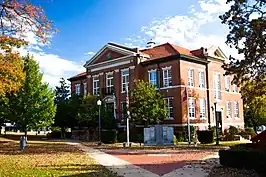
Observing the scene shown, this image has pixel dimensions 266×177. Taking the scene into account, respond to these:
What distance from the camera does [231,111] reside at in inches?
1980

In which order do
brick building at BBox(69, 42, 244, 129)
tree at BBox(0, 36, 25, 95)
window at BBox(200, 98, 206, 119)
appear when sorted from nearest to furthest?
tree at BBox(0, 36, 25, 95)
brick building at BBox(69, 42, 244, 129)
window at BBox(200, 98, 206, 119)

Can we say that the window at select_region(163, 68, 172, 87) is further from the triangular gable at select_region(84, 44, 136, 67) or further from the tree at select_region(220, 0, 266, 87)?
the tree at select_region(220, 0, 266, 87)

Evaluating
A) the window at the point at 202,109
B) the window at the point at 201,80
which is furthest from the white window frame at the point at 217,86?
the window at the point at 202,109

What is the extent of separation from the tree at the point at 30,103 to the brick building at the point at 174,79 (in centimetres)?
1127

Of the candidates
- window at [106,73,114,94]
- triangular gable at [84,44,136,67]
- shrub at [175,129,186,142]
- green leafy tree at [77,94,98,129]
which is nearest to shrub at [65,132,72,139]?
green leafy tree at [77,94,98,129]

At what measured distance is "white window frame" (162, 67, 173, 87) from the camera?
42706mm

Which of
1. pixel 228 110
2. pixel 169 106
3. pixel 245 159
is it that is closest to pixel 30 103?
pixel 169 106

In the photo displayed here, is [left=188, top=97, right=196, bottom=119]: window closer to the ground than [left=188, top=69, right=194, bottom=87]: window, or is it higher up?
closer to the ground

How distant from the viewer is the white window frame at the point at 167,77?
42.7 m

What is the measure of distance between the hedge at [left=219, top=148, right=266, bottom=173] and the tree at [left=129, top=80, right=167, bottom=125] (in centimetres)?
2282

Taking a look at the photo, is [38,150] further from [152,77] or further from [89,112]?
[152,77]

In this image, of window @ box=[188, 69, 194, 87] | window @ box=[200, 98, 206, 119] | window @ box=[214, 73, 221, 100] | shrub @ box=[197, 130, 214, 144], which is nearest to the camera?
shrub @ box=[197, 130, 214, 144]

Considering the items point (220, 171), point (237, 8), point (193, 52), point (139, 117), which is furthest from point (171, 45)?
point (220, 171)

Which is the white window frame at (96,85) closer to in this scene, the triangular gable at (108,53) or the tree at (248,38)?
the triangular gable at (108,53)
